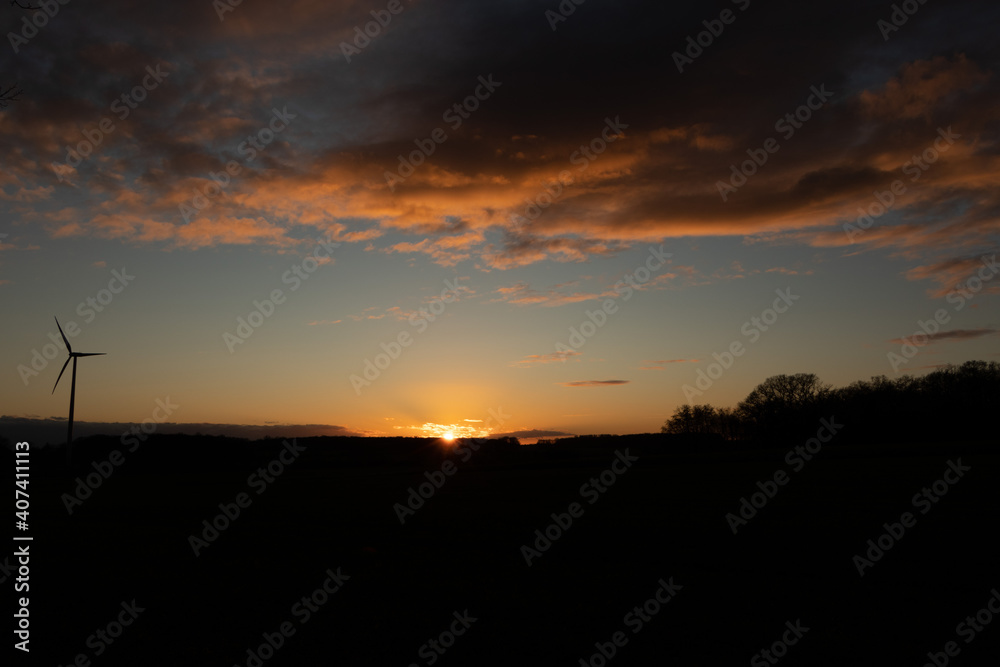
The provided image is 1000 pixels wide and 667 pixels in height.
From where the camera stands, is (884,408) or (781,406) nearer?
(884,408)

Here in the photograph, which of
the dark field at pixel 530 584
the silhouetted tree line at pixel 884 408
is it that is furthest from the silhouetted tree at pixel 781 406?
the dark field at pixel 530 584

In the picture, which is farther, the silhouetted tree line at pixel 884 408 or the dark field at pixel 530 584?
the silhouetted tree line at pixel 884 408

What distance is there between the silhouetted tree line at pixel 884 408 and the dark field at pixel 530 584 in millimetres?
89637

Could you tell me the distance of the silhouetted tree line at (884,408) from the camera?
99.3 m

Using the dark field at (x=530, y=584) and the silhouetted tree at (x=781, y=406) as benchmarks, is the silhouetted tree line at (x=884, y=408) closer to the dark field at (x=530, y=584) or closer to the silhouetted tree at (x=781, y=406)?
the silhouetted tree at (x=781, y=406)

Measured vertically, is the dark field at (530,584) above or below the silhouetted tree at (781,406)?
above

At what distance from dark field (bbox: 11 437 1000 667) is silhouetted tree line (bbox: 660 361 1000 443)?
89.6 metres

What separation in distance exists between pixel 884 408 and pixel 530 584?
112125 mm

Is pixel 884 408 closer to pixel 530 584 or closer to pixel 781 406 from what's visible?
pixel 781 406

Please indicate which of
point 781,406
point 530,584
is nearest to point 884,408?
point 781,406

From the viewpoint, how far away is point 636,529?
19.2 metres

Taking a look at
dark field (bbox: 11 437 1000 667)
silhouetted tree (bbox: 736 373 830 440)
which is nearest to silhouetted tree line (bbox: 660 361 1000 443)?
silhouetted tree (bbox: 736 373 830 440)

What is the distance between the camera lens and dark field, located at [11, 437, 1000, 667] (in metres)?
9.26

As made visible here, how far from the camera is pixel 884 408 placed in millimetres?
106312
